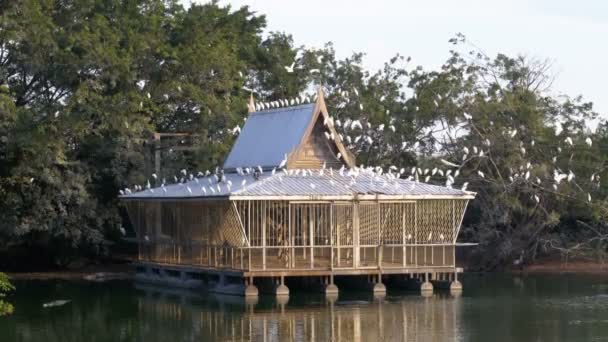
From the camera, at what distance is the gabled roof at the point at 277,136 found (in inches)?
1383

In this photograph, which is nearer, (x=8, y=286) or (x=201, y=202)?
(x=8, y=286)

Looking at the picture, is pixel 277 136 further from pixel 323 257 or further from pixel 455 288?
pixel 455 288

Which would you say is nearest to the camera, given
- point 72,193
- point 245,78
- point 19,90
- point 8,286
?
point 8,286

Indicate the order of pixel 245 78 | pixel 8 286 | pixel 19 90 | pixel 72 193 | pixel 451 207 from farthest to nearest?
pixel 245 78 → pixel 19 90 → pixel 72 193 → pixel 451 207 → pixel 8 286

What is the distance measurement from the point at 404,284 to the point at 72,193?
1128cm

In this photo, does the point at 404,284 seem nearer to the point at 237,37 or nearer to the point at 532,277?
the point at 532,277

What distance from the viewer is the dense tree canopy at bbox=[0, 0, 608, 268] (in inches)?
1524

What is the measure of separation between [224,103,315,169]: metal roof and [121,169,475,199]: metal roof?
1.09 m

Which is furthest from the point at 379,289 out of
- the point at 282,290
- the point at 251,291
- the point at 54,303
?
the point at 54,303

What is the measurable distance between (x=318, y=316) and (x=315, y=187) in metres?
5.41

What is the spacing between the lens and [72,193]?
38.7 m

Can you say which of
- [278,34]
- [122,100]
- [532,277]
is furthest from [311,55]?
[532,277]

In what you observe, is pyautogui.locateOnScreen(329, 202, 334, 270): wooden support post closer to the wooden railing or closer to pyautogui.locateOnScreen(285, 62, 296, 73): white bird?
the wooden railing

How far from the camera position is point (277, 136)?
36.6 metres
